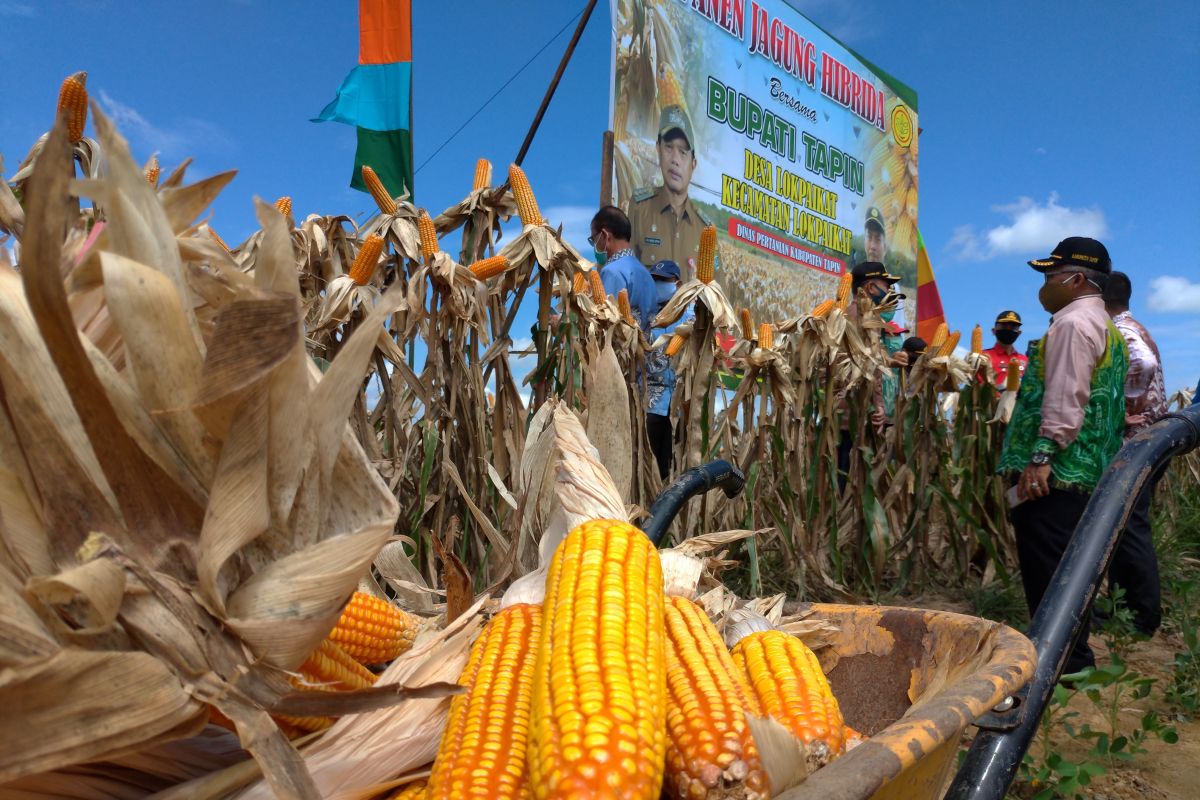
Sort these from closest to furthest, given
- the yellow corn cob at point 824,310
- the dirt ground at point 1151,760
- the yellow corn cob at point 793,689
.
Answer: the yellow corn cob at point 793,689 < the dirt ground at point 1151,760 < the yellow corn cob at point 824,310

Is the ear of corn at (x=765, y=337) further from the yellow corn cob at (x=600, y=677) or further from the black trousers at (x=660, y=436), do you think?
the yellow corn cob at (x=600, y=677)

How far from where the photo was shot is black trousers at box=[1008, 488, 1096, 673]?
3.28m

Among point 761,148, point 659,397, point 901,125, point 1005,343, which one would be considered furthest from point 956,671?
point 901,125

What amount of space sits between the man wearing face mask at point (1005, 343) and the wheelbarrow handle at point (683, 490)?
15.9 feet

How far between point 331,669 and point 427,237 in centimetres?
251

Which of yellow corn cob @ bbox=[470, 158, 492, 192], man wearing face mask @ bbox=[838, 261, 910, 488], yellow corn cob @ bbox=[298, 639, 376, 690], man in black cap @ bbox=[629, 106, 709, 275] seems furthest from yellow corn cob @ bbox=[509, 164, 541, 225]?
man in black cap @ bbox=[629, 106, 709, 275]

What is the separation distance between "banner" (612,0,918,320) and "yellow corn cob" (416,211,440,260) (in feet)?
16.1

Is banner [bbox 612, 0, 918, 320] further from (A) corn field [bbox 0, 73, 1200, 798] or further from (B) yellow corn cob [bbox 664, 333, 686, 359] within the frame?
(A) corn field [bbox 0, 73, 1200, 798]

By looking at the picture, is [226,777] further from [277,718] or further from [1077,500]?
[1077,500]

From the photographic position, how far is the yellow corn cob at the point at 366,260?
3143mm

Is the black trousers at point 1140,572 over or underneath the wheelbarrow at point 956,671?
underneath

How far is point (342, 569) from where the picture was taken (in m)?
0.72

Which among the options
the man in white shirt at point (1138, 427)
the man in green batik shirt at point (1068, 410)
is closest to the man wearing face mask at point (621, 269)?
the man in green batik shirt at point (1068, 410)

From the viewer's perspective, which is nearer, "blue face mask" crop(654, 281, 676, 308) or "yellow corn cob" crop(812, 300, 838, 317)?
"yellow corn cob" crop(812, 300, 838, 317)
